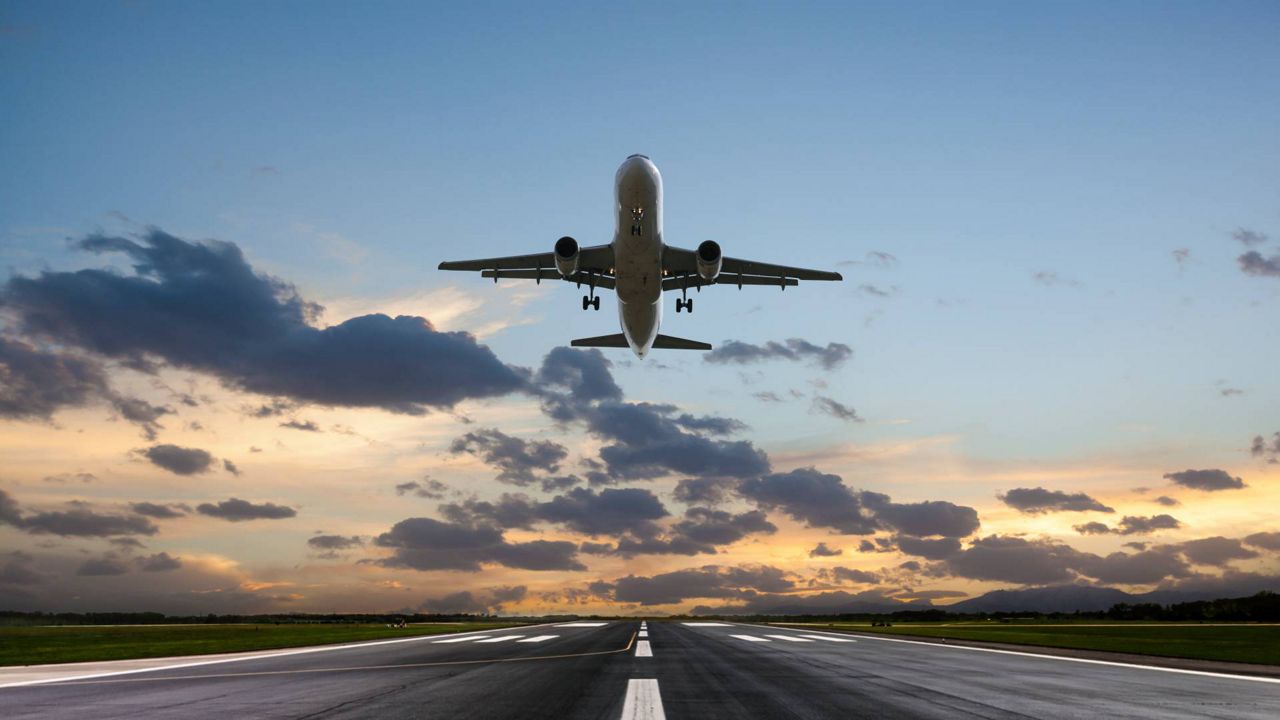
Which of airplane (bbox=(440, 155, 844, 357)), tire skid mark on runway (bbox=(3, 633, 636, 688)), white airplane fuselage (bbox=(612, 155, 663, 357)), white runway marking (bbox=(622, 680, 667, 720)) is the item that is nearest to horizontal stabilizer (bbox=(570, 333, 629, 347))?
airplane (bbox=(440, 155, 844, 357))

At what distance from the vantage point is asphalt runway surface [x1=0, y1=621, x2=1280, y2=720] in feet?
42.5

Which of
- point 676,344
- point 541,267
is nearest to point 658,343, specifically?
point 676,344

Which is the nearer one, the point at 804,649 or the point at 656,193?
the point at 804,649

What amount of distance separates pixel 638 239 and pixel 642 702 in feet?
91.5

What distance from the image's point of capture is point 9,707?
1429 cm

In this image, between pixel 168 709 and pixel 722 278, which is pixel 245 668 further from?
pixel 722 278

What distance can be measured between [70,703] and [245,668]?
9.51 metres

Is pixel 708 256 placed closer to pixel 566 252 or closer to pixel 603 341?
pixel 566 252

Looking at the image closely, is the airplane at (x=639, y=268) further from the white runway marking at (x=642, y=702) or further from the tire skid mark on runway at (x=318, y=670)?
the white runway marking at (x=642, y=702)

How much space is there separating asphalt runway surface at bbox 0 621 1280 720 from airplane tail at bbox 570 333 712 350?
107ft

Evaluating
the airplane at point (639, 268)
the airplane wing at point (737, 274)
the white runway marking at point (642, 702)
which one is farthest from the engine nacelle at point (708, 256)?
the white runway marking at point (642, 702)

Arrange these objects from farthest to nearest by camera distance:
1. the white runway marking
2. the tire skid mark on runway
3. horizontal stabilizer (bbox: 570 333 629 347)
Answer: horizontal stabilizer (bbox: 570 333 629 347)
the tire skid mark on runway
the white runway marking

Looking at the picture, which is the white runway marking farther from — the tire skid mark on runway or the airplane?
the airplane

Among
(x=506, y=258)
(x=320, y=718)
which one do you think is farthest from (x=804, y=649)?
(x=506, y=258)
